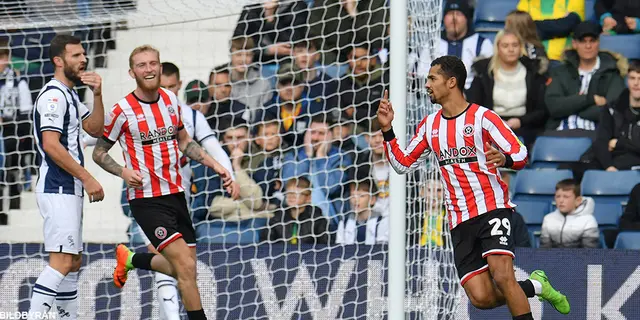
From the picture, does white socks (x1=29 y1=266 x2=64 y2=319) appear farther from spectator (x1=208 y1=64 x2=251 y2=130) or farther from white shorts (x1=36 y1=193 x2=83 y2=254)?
spectator (x1=208 y1=64 x2=251 y2=130)

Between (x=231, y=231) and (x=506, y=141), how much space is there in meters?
3.55

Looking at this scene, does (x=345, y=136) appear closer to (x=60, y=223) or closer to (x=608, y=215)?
(x=608, y=215)

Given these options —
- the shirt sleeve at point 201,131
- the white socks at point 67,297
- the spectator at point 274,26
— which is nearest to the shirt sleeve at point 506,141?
the shirt sleeve at point 201,131

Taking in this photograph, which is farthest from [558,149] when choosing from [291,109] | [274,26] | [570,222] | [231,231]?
[231,231]

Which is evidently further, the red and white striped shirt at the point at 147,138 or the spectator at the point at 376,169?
the spectator at the point at 376,169

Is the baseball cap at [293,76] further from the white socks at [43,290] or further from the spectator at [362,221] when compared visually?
the white socks at [43,290]

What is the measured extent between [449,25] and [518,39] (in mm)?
685

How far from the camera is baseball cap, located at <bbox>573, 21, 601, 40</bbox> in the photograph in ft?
31.5

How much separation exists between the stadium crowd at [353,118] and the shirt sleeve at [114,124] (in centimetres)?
189

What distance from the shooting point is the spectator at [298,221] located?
8594 mm

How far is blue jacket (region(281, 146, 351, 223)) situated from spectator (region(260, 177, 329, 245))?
3.0 inches

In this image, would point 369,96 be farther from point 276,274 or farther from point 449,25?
point 276,274

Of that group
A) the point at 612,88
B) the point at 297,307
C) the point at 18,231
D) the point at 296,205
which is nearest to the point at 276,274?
the point at 297,307

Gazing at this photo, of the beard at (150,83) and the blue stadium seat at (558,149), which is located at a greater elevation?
the beard at (150,83)
